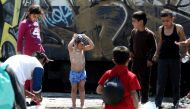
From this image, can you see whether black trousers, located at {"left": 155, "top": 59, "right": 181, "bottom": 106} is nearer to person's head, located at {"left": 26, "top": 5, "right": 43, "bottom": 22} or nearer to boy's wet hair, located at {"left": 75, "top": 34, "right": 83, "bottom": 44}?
boy's wet hair, located at {"left": 75, "top": 34, "right": 83, "bottom": 44}

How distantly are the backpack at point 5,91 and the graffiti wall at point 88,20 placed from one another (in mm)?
6787

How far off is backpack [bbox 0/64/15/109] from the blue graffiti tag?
7036 millimetres

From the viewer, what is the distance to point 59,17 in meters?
11.2

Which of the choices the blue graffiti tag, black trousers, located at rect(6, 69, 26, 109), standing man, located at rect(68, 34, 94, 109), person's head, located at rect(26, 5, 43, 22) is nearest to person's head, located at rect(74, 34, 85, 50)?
standing man, located at rect(68, 34, 94, 109)

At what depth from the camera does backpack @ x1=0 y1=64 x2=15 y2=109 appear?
4.16 meters

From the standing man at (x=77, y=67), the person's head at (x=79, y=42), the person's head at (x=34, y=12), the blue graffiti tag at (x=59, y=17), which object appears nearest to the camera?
the person's head at (x=34, y=12)

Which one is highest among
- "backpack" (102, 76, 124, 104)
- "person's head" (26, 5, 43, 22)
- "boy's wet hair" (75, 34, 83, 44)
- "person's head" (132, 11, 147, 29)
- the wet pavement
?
"person's head" (26, 5, 43, 22)

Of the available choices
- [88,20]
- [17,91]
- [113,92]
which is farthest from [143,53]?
[17,91]

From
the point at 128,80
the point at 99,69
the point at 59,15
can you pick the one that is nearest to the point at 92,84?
the point at 99,69

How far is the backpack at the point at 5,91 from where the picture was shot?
4.16 m

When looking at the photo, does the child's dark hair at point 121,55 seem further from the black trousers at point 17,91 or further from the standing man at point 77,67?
the standing man at point 77,67

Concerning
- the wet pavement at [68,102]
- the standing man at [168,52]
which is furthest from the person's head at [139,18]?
the wet pavement at [68,102]

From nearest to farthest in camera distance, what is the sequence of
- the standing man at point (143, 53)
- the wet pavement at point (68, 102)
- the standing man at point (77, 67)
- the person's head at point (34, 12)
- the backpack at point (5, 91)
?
the backpack at point (5, 91) < the person's head at point (34, 12) < the standing man at point (143, 53) < the standing man at point (77, 67) < the wet pavement at point (68, 102)

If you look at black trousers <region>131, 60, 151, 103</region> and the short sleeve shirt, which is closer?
the short sleeve shirt
